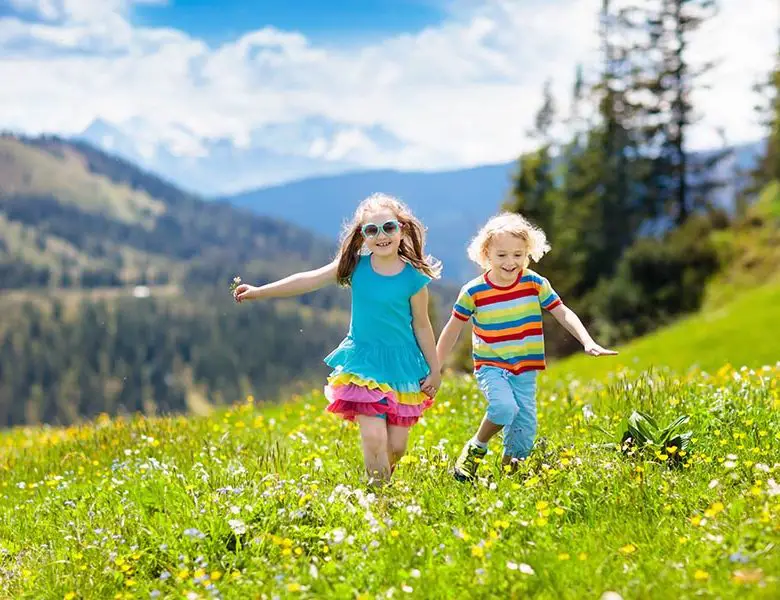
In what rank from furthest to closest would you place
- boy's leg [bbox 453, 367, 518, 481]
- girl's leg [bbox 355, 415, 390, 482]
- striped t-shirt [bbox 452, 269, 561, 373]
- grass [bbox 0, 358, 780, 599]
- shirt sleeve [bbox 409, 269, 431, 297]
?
shirt sleeve [bbox 409, 269, 431, 297], striped t-shirt [bbox 452, 269, 561, 373], girl's leg [bbox 355, 415, 390, 482], boy's leg [bbox 453, 367, 518, 481], grass [bbox 0, 358, 780, 599]

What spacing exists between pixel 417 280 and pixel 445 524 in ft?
7.97

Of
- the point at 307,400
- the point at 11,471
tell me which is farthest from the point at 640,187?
Answer: the point at 11,471

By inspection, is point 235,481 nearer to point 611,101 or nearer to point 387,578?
point 387,578

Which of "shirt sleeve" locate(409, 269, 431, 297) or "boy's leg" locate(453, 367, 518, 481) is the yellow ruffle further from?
"shirt sleeve" locate(409, 269, 431, 297)

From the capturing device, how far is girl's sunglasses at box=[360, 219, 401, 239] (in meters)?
6.93

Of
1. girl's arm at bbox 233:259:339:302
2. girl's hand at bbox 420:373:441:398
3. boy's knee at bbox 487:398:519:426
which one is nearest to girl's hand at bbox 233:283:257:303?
girl's arm at bbox 233:259:339:302

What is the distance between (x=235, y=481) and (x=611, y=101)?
196 ft

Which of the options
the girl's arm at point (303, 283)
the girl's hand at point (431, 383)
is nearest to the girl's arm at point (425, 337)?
the girl's hand at point (431, 383)

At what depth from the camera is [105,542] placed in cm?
574

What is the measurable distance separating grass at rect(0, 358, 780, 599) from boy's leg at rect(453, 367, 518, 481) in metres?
0.18

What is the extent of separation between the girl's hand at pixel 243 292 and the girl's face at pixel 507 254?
202 centimetres

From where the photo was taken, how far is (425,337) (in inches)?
281

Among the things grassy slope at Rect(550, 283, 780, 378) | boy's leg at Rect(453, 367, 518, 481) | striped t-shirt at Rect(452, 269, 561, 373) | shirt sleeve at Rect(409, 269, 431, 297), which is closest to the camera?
boy's leg at Rect(453, 367, 518, 481)

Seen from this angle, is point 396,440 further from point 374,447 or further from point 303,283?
point 303,283
